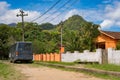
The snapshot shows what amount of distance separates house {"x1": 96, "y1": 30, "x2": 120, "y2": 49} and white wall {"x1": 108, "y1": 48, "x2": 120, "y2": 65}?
17.9 meters

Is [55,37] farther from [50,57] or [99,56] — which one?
[99,56]

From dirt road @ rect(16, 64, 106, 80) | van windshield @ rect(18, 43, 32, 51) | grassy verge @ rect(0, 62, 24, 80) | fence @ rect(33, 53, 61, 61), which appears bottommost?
grassy verge @ rect(0, 62, 24, 80)

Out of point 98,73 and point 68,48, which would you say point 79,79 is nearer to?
point 98,73

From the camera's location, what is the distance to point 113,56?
27734 millimetres

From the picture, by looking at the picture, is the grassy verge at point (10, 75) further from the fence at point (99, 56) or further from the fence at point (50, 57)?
the fence at point (50, 57)

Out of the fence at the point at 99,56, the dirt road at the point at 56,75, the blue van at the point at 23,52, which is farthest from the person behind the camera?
the blue van at the point at 23,52

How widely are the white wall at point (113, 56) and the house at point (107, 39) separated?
58.9 ft

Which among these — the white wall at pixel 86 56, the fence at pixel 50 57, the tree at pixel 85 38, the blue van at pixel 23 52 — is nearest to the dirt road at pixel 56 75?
the white wall at pixel 86 56

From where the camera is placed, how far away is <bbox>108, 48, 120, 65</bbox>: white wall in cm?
2701

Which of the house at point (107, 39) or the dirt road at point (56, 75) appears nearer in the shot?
the dirt road at point (56, 75)

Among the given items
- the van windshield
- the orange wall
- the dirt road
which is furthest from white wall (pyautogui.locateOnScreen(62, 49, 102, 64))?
the dirt road

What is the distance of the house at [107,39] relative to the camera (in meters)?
46.9

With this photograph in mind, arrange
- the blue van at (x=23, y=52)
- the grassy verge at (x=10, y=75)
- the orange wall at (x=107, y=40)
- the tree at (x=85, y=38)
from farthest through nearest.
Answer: the tree at (x=85, y=38) → the orange wall at (x=107, y=40) → the blue van at (x=23, y=52) → the grassy verge at (x=10, y=75)

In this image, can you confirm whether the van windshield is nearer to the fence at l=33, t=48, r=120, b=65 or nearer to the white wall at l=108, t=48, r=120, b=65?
the fence at l=33, t=48, r=120, b=65
